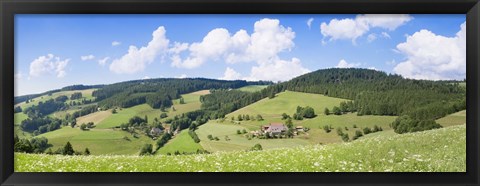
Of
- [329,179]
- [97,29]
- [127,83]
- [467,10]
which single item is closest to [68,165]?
[127,83]

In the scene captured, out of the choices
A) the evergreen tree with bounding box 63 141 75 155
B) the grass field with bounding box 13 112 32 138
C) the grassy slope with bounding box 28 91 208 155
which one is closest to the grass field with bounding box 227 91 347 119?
the grassy slope with bounding box 28 91 208 155

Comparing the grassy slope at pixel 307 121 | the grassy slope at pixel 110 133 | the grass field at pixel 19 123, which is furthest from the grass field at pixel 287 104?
the grass field at pixel 19 123

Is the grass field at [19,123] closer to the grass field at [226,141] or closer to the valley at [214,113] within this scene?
the valley at [214,113]

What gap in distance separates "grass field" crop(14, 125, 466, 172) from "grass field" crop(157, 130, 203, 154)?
0.07 metres

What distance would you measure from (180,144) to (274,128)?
0.78 meters

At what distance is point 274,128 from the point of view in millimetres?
3566

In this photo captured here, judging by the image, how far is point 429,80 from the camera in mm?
3500

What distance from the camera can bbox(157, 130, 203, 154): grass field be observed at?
355 centimetres

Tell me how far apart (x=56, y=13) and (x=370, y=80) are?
96.6 inches

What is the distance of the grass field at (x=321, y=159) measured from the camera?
3289 mm

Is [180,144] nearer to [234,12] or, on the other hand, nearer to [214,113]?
[214,113]

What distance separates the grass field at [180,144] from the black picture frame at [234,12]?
1.39 ft

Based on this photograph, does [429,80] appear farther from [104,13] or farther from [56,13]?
[56,13]

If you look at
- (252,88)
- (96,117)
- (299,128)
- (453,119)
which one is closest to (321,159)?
(299,128)
